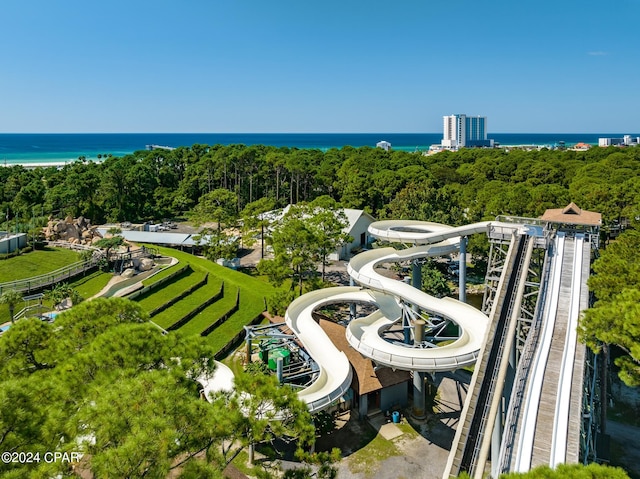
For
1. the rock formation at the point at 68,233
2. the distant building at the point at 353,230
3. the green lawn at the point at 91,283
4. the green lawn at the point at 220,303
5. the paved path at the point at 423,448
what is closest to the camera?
the paved path at the point at 423,448

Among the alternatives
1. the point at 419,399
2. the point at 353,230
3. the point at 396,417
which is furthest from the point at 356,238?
the point at 396,417

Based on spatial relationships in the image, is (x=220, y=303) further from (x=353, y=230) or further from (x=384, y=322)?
(x=353, y=230)

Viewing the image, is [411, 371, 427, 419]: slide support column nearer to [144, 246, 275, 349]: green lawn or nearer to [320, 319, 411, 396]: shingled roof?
[320, 319, 411, 396]: shingled roof

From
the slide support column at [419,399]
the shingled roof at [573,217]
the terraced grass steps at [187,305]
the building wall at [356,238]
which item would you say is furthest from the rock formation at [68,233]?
the shingled roof at [573,217]

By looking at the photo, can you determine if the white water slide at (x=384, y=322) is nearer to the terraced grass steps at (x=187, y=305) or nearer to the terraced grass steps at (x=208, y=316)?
the terraced grass steps at (x=208, y=316)

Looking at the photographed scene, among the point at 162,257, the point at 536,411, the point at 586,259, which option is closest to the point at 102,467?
the point at 536,411
